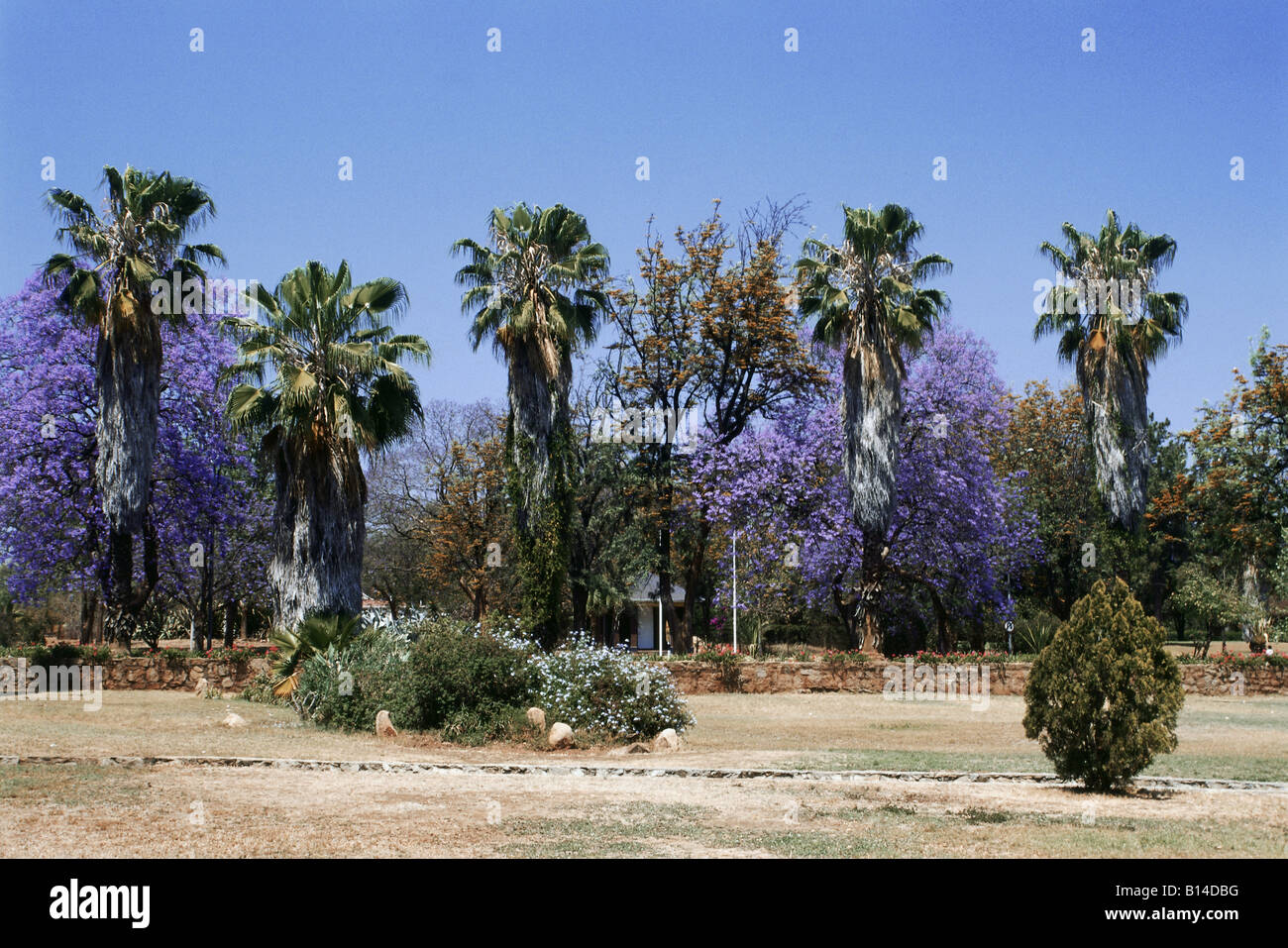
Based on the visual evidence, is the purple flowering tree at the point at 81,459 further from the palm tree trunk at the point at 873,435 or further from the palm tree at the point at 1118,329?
the palm tree at the point at 1118,329

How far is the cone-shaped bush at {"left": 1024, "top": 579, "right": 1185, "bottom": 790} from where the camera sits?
34.0 feet

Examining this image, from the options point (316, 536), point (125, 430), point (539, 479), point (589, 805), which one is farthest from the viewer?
point (539, 479)

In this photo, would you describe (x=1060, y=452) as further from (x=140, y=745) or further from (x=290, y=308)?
(x=140, y=745)

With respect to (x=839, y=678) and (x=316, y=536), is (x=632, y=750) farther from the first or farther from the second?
(x=839, y=678)

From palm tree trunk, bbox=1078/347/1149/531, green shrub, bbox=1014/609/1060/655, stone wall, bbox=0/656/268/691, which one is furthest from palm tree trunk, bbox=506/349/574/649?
palm tree trunk, bbox=1078/347/1149/531

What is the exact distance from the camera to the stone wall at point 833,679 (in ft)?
84.0

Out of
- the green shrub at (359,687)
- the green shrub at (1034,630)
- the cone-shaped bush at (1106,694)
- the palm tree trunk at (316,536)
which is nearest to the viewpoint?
the cone-shaped bush at (1106,694)

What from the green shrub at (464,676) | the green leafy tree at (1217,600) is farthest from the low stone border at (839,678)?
the green shrub at (464,676)

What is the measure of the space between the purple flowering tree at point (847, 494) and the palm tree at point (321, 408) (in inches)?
462

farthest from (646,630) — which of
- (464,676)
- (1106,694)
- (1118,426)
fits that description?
(1106,694)

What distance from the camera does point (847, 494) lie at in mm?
31359

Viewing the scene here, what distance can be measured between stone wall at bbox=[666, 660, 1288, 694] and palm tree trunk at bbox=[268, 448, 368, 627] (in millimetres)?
7717

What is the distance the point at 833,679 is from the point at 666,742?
1204cm

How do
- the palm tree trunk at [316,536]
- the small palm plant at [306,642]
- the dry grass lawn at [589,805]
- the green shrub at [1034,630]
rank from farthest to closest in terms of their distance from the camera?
the green shrub at [1034,630] < the palm tree trunk at [316,536] < the small palm plant at [306,642] < the dry grass lawn at [589,805]
